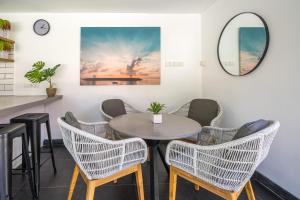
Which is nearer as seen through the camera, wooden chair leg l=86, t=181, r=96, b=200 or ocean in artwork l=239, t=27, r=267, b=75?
wooden chair leg l=86, t=181, r=96, b=200

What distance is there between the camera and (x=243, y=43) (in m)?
2.26

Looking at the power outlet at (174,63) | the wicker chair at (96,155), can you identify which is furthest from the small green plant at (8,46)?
the power outlet at (174,63)

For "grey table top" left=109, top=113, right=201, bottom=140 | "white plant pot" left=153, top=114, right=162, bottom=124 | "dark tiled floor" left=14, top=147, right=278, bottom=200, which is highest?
"white plant pot" left=153, top=114, right=162, bottom=124

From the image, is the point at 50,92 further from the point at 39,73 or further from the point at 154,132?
the point at 154,132

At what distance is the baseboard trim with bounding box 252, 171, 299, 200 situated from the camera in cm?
176

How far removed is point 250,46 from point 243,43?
0.14 m

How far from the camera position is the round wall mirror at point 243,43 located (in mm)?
1994

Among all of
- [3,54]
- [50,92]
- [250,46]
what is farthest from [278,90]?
[3,54]

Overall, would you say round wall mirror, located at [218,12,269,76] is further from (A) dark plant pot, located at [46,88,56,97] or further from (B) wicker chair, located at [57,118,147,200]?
(A) dark plant pot, located at [46,88,56,97]

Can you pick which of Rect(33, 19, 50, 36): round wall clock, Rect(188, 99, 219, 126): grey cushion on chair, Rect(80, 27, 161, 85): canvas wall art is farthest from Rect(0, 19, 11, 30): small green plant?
Rect(188, 99, 219, 126): grey cushion on chair

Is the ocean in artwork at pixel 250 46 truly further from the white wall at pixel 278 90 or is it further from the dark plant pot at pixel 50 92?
the dark plant pot at pixel 50 92

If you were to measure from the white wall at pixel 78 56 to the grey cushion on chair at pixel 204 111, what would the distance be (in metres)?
0.57

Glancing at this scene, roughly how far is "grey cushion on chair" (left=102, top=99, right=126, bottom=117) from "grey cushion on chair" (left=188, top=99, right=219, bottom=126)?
1063 mm

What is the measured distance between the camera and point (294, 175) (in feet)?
5.59
